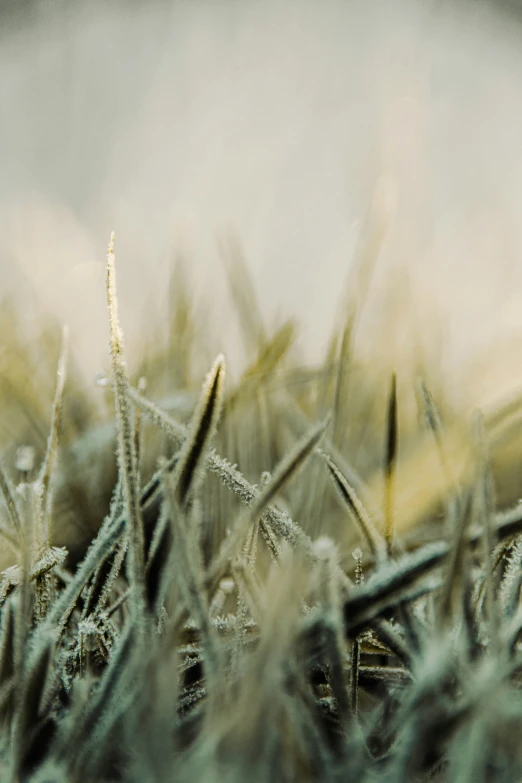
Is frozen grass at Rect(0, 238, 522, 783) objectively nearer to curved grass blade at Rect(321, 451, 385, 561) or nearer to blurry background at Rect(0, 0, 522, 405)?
curved grass blade at Rect(321, 451, 385, 561)

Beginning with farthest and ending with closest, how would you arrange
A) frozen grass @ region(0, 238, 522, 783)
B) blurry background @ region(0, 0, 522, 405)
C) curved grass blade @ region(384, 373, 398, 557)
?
blurry background @ region(0, 0, 522, 405)
curved grass blade @ region(384, 373, 398, 557)
frozen grass @ region(0, 238, 522, 783)

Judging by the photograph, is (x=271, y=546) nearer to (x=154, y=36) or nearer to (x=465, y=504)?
(x=465, y=504)

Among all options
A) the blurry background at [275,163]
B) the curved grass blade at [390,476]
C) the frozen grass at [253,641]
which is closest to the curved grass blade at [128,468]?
the frozen grass at [253,641]

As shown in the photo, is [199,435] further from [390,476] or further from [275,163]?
[275,163]

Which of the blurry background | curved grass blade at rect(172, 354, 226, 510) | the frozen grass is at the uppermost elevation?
the blurry background

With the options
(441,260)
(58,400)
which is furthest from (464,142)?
(58,400)

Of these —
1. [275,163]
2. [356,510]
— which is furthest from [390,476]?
[275,163]

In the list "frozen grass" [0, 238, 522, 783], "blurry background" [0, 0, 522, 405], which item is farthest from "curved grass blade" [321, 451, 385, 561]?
"blurry background" [0, 0, 522, 405]
